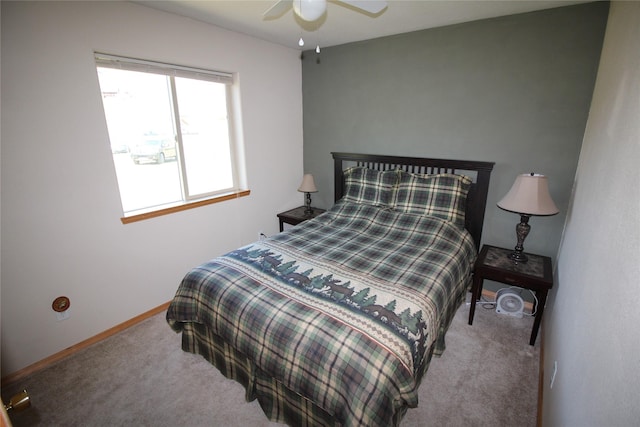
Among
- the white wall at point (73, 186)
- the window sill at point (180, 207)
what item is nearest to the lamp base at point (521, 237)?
the window sill at point (180, 207)

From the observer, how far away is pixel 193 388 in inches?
74.1

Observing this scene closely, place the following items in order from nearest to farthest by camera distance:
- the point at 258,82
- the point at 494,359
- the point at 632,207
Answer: the point at 632,207
the point at 494,359
the point at 258,82

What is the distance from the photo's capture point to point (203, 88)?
283cm

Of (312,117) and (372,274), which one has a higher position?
(312,117)

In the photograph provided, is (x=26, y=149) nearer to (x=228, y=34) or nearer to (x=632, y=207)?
(x=228, y=34)

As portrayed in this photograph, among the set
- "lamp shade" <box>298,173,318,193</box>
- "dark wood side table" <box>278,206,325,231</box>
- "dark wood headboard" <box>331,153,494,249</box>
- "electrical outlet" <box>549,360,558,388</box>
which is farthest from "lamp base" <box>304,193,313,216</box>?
"electrical outlet" <box>549,360,558,388</box>

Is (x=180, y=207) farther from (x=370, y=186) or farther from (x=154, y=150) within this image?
(x=370, y=186)

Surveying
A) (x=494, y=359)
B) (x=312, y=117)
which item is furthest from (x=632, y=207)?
(x=312, y=117)

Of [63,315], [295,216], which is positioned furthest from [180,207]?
[295,216]

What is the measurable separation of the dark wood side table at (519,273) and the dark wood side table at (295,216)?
1819mm

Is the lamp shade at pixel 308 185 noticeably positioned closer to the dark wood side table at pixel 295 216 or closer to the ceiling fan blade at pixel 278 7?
the dark wood side table at pixel 295 216

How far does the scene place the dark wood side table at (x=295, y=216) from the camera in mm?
3451

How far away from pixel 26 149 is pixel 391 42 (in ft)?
9.79

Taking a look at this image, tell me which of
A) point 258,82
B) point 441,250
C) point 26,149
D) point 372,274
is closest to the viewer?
point 26,149
